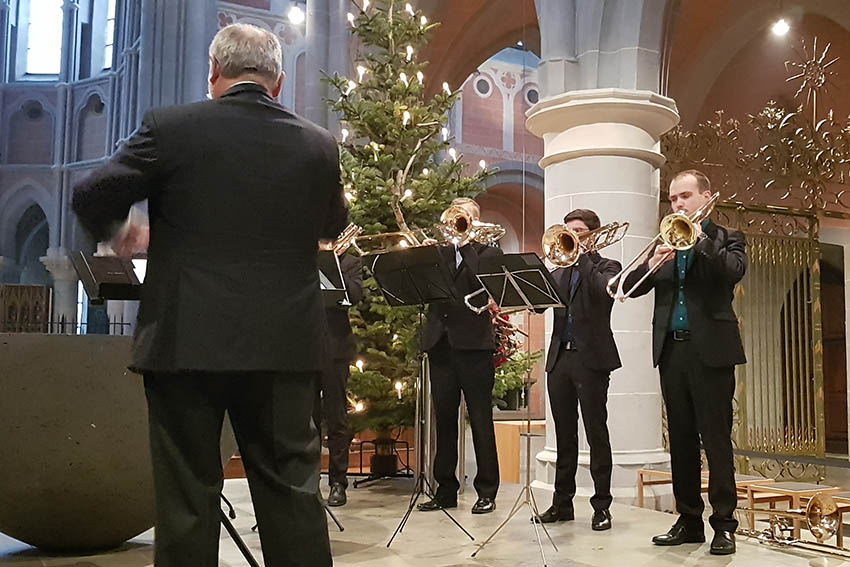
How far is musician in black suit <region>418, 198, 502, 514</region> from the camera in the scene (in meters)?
5.54

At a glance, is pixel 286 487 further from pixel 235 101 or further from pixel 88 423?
pixel 88 423

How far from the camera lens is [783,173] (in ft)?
30.9

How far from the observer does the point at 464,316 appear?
5.53 meters

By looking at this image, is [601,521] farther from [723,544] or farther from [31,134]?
[31,134]

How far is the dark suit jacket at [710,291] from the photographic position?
4426 millimetres

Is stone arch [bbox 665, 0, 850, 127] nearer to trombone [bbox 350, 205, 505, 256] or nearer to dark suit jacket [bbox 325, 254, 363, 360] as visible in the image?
trombone [bbox 350, 205, 505, 256]

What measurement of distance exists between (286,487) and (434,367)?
3298 millimetres

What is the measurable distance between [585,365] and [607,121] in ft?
9.18

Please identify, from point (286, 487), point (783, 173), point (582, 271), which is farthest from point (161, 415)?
point (783, 173)

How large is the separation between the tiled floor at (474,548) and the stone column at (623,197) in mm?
1448

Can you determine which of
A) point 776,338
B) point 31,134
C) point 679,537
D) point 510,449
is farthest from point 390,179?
point 31,134

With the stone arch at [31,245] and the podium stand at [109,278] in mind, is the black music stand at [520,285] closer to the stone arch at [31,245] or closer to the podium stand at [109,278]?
the podium stand at [109,278]

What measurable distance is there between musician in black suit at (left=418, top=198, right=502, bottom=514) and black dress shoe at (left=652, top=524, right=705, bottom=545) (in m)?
1.25

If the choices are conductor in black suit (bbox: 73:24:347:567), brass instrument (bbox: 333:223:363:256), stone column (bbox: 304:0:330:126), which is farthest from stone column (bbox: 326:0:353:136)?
conductor in black suit (bbox: 73:24:347:567)
